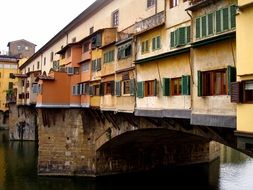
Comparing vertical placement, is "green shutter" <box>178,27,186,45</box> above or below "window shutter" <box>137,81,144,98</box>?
above

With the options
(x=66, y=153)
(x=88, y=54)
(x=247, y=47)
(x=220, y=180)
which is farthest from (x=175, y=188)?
(x=247, y=47)

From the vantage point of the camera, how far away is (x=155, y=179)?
3002 cm

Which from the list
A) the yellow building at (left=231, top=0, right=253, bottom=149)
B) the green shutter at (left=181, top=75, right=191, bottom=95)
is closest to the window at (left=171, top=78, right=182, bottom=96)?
the green shutter at (left=181, top=75, right=191, bottom=95)

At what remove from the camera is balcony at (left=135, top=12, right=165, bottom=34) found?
56.3 feet

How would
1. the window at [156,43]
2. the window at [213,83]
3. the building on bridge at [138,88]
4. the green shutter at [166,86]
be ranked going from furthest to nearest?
the window at [156,43]
the green shutter at [166,86]
the building on bridge at [138,88]
the window at [213,83]

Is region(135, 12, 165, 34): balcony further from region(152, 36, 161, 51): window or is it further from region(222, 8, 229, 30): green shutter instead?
region(222, 8, 229, 30): green shutter

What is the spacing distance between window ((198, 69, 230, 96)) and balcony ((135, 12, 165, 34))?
4.37 meters

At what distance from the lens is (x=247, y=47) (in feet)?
35.1

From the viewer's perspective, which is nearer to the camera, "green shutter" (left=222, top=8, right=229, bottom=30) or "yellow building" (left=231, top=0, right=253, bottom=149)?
"yellow building" (left=231, top=0, right=253, bottom=149)

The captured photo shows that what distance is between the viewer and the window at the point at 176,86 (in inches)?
624

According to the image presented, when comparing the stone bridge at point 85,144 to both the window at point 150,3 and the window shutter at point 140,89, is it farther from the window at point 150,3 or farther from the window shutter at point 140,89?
the window at point 150,3

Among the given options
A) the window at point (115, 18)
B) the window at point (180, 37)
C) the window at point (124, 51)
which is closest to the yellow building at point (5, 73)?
the window at point (115, 18)

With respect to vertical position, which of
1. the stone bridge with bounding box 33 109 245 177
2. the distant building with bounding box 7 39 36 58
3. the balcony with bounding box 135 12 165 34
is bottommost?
the stone bridge with bounding box 33 109 245 177

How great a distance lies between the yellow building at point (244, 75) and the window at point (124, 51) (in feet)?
33.3
